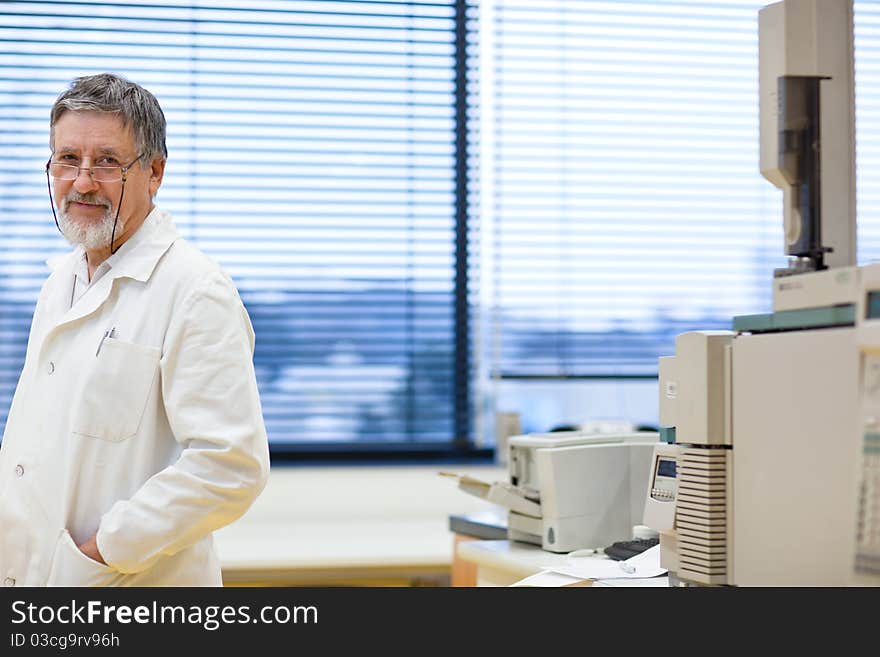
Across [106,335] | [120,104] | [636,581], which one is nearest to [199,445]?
[106,335]

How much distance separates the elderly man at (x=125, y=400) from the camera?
1.64 metres

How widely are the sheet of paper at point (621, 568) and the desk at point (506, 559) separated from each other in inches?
4.8

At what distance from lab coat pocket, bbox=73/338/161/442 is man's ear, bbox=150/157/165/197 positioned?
0.35 m

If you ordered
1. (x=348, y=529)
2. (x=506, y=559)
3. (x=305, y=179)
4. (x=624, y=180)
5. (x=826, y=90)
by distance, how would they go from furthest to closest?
(x=624, y=180) → (x=305, y=179) → (x=348, y=529) → (x=506, y=559) → (x=826, y=90)

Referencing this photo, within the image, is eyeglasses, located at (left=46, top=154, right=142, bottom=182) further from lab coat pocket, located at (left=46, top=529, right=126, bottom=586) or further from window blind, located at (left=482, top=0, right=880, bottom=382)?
window blind, located at (left=482, top=0, right=880, bottom=382)

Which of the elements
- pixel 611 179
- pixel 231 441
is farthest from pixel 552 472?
pixel 611 179

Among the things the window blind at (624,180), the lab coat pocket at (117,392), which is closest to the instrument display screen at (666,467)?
the lab coat pocket at (117,392)

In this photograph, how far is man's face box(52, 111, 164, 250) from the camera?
1770mm

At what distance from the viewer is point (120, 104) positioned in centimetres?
178

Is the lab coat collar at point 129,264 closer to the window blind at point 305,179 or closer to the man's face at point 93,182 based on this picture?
the man's face at point 93,182

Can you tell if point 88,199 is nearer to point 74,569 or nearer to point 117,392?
point 117,392

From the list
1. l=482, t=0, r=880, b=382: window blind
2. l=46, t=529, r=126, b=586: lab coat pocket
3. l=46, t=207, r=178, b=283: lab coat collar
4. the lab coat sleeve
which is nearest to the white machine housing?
the lab coat sleeve

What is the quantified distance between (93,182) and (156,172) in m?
0.15
